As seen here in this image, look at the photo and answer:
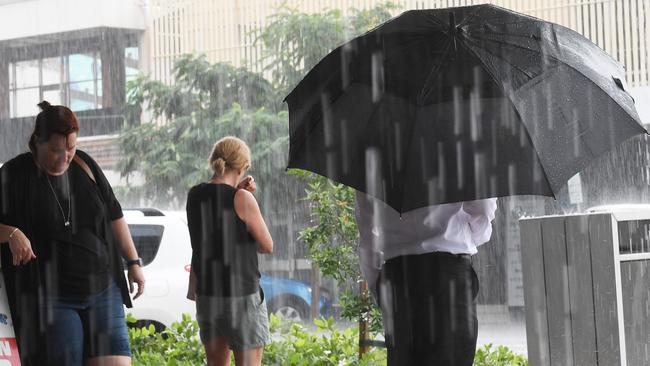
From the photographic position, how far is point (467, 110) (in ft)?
9.54

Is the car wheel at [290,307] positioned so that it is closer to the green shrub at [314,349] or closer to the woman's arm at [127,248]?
the green shrub at [314,349]

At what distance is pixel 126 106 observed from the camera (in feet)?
65.7

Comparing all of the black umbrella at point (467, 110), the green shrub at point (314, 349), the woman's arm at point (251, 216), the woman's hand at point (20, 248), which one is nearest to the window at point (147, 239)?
the green shrub at point (314, 349)

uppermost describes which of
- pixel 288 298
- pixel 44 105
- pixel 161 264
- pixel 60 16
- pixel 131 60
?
pixel 60 16

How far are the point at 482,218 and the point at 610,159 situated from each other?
1387cm

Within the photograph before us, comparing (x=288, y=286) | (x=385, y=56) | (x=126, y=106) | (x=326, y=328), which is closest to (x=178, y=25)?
(x=126, y=106)

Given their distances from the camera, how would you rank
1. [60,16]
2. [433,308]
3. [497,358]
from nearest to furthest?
1. [433,308]
2. [497,358]
3. [60,16]

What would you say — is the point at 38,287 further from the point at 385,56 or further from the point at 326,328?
the point at 326,328

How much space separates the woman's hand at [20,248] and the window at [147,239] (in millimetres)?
5510

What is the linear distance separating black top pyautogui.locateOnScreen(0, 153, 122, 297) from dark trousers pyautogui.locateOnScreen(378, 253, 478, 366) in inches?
48.2

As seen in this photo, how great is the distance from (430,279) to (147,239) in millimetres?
6590

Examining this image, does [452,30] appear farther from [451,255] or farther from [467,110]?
[451,255]

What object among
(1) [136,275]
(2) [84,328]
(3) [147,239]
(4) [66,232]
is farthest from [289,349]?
(4) [66,232]

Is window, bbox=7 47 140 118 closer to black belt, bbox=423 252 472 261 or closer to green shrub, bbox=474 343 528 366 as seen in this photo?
green shrub, bbox=474 343 528 366
